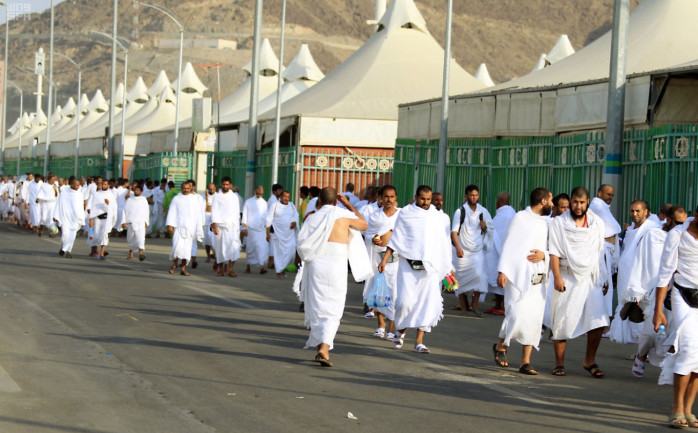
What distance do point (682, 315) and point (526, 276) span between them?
2.54 metres

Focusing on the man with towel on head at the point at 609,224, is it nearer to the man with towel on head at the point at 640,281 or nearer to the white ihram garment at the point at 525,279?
the man with towel on head at the point at 640,281

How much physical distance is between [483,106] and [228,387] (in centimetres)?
1604

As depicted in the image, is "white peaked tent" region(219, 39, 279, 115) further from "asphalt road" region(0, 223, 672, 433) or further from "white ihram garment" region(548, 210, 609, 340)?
"white ihram garment" region(548, 210, 609, 340)

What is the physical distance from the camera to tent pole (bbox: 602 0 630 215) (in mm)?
16328

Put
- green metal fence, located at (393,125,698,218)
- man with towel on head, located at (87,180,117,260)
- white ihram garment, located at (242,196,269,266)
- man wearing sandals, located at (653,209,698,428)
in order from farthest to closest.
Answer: man with towel on head, located at (87,180,117,260) < white ihram garment, located at (242,196,269,266) < green metal fence, located at (393,125,698,218) < man wearing sandals, located at (653,209,698,428)

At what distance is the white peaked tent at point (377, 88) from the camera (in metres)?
34.7

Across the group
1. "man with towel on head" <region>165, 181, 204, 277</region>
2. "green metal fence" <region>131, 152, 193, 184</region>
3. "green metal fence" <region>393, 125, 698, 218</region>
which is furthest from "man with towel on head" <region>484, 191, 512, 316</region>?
"green metal fence" <region>131, 152, 193, 184</region>

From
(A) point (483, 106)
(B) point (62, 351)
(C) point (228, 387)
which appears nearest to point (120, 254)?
(A) point (483, 106)

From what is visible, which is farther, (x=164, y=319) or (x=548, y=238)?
(x=164, y=319)

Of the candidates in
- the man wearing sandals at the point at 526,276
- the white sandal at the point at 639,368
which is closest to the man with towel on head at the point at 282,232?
the man wearing sandals at the point at 526,276

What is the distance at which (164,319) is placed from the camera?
14953 mm

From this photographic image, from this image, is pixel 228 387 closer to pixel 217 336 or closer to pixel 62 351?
pixel 62 351

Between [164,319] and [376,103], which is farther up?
[376,103]

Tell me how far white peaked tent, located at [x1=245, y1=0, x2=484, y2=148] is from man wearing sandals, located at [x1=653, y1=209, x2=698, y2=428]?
2524 cm
